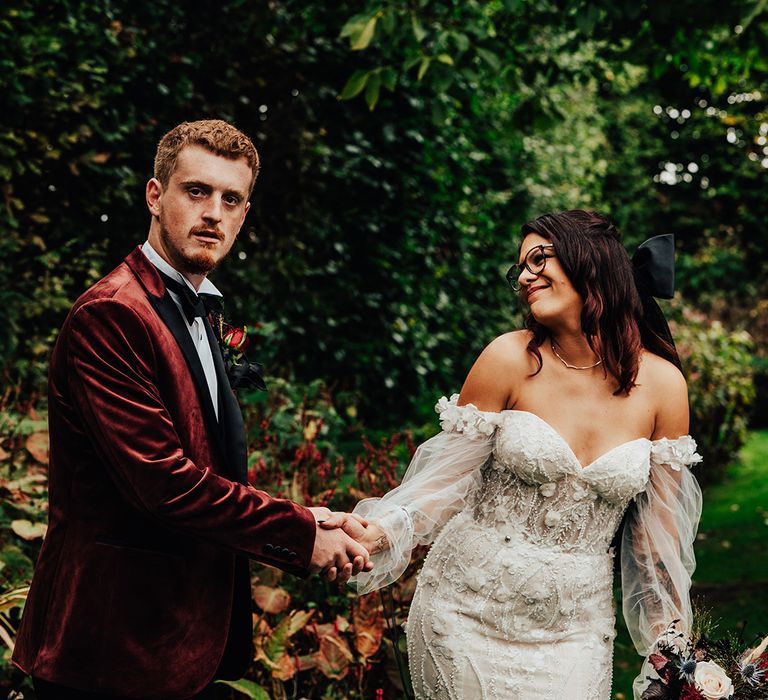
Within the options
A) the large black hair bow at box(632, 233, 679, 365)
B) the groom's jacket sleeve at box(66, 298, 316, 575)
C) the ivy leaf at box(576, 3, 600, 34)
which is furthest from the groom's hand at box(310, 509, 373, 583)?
the ivy leaf at box(576, 3, 600, 34)

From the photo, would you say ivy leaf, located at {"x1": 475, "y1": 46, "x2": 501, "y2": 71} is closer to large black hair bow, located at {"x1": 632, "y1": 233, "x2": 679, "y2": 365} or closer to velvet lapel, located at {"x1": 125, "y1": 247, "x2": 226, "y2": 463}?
large black hair bow, located at {"x1": 632, "y1": 233, "x2": 679, "y2": 365}

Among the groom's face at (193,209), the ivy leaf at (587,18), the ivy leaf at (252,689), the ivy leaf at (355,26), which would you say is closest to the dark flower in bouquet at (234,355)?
the groom's face at (193,209)

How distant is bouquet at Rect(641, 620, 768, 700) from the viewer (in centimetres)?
227

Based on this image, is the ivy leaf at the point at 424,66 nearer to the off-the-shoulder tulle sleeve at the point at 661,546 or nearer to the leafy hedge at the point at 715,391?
the off-the-shoulder tulle sleeve at the point at 661,546

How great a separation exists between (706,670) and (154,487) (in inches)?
59.4

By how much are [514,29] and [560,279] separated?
4.21 meters

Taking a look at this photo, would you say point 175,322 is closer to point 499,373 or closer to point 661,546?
point 499,373

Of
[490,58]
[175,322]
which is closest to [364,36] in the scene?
[490,58]

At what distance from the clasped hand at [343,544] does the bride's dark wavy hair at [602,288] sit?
0.76 m

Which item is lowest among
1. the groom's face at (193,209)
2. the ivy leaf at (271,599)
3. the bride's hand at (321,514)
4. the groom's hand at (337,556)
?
the ivy leaf at (271,599)

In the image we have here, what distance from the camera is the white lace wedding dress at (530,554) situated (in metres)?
2.62

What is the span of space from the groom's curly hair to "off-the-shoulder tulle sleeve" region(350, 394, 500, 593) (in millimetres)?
1083

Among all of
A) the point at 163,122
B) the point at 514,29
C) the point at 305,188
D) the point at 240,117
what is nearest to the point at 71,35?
the point at 163,122

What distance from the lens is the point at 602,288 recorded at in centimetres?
275
